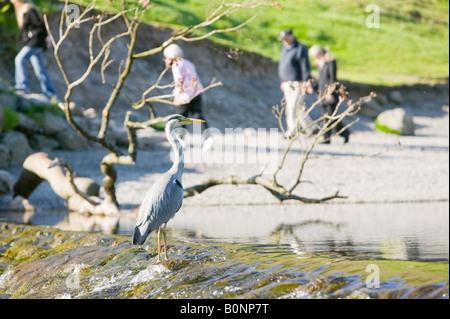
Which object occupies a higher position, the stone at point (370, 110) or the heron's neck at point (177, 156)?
the stone at point (370, 110)

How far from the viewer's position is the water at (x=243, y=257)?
5629mm

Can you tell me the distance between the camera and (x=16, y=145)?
51.2 ft

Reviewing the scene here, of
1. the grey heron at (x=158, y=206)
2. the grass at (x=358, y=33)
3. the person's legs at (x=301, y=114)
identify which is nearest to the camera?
the grey heron at (x=158, y=206)

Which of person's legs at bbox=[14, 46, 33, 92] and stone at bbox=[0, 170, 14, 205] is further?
person's legs at bbox=[14, 46, 33, 92]

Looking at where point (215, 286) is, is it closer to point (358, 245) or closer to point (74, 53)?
point (358, 245)

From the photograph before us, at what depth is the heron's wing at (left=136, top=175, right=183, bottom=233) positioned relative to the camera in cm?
661

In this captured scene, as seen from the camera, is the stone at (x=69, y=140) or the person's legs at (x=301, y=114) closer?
the person's legs at (x=301, y=114)

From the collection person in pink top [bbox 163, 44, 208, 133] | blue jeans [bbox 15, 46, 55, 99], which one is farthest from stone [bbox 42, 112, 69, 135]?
person in pink top [bbox 163, 44, 208, 133]

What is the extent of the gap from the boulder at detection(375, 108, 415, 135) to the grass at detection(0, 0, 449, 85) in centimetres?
595

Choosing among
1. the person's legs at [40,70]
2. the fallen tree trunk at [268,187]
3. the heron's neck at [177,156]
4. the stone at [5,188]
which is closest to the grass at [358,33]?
the person's legs at [40,70]

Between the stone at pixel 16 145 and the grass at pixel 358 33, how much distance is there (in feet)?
40.3

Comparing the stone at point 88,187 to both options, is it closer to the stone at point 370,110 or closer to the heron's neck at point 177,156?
the heron's neck at point 177,156

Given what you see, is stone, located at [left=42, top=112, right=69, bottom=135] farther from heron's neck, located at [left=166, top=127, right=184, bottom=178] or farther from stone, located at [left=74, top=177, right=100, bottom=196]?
heron's neck, located at [left=166, top=127, right=184, bottom=178]

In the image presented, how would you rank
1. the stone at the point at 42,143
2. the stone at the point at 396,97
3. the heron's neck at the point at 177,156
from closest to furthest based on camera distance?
the heron's neck at the point at 177,156, the stone at the point at 42,143, the stone at the point at 396,97
